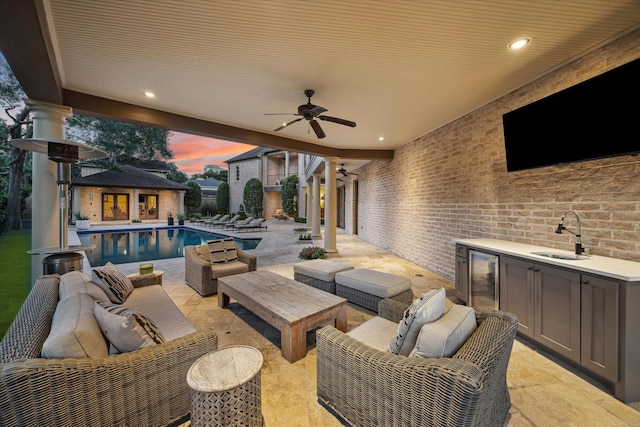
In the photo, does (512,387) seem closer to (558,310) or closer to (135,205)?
(558,310)

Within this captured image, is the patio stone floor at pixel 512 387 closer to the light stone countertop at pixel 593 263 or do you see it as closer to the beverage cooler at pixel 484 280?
the beverage cooler at pixel 484 280

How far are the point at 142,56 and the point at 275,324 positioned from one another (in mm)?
3373

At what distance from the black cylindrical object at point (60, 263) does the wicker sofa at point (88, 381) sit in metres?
1.43

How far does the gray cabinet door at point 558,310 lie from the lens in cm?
225

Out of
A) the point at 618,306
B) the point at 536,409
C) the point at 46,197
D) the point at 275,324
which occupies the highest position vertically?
the point at 46,197

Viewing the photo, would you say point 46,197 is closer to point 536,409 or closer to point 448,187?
point 536,409

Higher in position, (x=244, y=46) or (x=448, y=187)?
(x=244, y=46)

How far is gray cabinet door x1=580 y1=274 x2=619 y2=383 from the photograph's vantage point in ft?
6.48

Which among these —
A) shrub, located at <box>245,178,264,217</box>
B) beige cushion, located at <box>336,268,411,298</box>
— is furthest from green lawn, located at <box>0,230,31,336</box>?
shrub, located at <box>245,178,264,217</box>

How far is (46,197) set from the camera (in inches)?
138

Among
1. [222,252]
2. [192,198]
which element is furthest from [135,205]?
[222,252]

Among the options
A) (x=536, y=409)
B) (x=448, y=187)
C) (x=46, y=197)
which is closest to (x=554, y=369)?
(x=536, y=409)

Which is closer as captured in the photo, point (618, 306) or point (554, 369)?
point (618, 306)

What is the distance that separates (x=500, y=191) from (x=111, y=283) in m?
5.20
